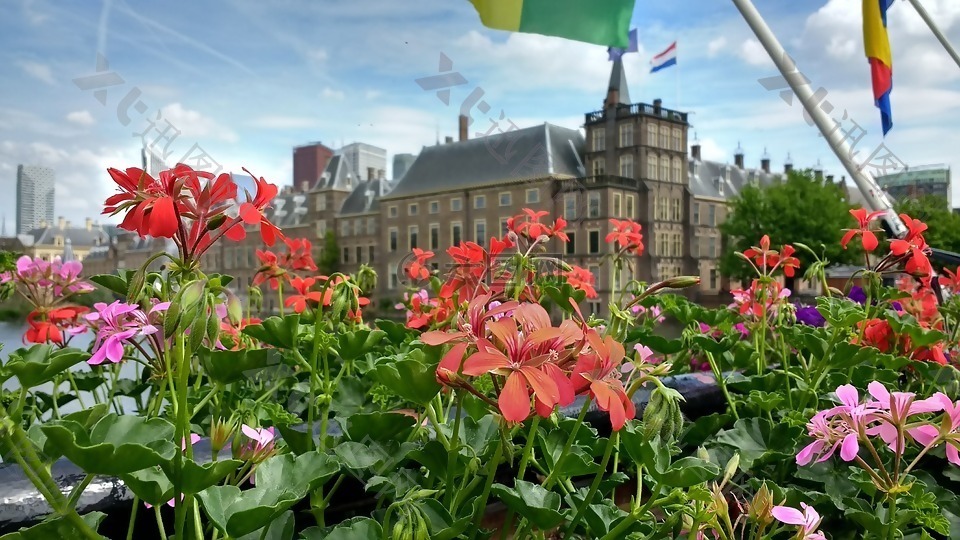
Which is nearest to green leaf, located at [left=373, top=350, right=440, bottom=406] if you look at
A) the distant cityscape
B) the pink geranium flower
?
the pink geranium flower

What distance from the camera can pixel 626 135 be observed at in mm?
18062

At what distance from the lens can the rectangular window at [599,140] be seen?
18.5 metres

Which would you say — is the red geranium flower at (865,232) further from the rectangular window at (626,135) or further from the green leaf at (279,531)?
the rectangular window at (626,135)

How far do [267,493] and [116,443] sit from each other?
90 mm

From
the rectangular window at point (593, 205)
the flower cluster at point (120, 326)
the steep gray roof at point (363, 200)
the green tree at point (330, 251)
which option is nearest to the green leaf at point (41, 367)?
the flower cluster at point (120, 326)

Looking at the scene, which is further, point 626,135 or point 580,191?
point 626,135

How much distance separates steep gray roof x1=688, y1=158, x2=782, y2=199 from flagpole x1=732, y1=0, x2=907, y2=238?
18230mm

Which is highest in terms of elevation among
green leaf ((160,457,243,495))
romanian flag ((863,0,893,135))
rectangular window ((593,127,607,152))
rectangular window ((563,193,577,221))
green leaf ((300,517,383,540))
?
rectangular window ((593,127,607,152))

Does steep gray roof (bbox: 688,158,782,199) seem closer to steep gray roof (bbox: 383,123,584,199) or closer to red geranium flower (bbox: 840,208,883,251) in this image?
steep gray roof (bbox: 383,123,584,199)

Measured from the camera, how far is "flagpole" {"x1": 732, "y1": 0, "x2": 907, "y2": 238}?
2.17 meters

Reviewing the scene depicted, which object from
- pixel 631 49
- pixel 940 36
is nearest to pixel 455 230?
pixel 631 49

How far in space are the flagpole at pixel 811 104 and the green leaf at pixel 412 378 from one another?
214 cm

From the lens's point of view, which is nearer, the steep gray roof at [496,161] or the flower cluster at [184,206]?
the flower cluster at [184,206]

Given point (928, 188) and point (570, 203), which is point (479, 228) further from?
point (928, 188)
